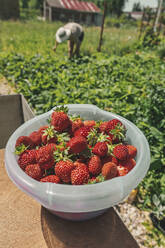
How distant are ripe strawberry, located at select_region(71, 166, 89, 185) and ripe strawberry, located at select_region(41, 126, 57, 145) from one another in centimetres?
21

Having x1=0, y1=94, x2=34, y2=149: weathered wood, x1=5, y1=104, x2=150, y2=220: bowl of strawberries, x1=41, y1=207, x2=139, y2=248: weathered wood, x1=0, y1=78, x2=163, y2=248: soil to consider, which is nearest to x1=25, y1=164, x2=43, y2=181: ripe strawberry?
x1=5, y1=104, x2=150, y2=220: bowl of strawberries

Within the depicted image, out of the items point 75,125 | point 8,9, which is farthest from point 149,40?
point 8,9

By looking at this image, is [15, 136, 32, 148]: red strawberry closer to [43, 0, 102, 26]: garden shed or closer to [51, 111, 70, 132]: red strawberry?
[51, 111, 70, 132]: red strawberry

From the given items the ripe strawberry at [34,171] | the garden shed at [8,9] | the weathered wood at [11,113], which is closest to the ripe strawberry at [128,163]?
the ripe strawberry at [34,171]

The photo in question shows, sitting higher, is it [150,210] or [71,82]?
[71,82]

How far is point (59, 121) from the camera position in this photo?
0.93m

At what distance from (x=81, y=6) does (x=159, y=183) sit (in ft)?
106

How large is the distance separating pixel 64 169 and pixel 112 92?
2.33 metres

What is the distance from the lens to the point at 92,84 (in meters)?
3.28

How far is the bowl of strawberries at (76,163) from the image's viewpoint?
651 millimetres

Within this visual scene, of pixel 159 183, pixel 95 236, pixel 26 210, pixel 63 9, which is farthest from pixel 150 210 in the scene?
pixel 63 9

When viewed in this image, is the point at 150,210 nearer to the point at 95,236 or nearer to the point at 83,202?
the point at 95,236

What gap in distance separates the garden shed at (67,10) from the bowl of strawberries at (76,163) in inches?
1096

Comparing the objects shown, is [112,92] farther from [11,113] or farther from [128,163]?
[128,163]
